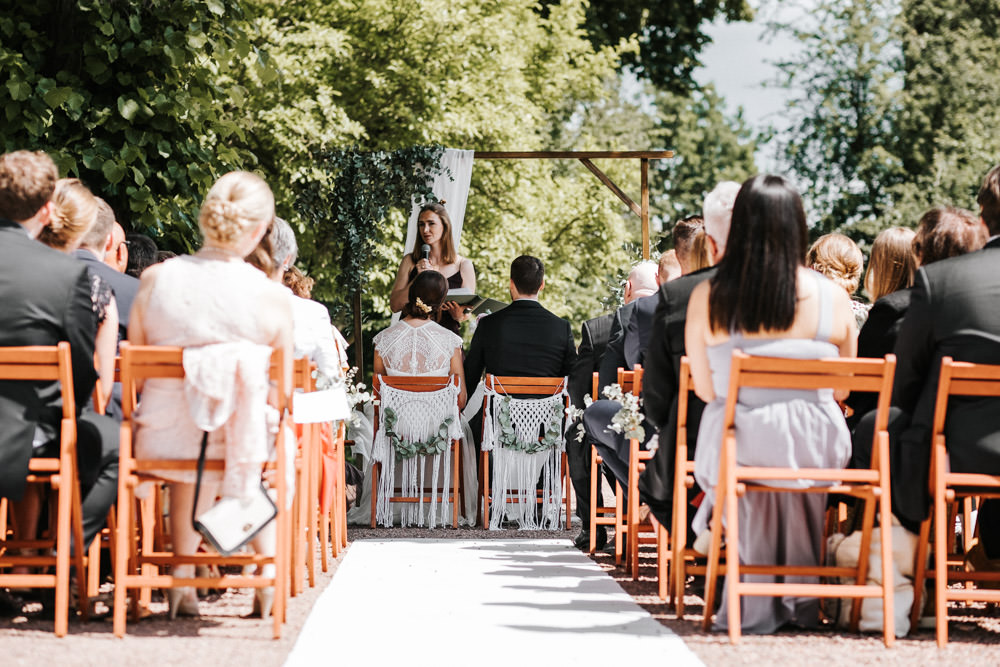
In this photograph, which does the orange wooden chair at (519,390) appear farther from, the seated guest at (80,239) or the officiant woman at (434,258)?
the seated guest at (80,239)

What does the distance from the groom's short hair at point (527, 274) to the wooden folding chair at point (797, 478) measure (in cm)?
435

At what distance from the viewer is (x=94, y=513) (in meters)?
4.80

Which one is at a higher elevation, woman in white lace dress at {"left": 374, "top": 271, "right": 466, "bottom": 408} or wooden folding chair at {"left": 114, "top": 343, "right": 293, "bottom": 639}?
woman in white lace dress at {"left": 374, "top": 271, "right": 466, "bottom": 408}

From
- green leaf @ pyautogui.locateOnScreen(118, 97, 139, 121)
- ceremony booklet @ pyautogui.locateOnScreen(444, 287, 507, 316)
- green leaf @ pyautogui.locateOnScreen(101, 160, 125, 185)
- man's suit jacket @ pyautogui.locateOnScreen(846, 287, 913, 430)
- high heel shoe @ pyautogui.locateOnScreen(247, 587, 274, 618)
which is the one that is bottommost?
high heel shoe @ pyautogui.locateOnScreen(247, 587, 274, 618)

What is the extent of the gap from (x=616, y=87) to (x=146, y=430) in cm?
3238

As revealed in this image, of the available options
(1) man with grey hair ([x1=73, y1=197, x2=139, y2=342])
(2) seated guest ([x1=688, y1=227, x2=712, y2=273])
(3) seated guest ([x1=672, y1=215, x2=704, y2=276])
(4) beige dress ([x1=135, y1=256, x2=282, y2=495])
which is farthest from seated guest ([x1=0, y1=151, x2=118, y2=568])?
(3) seated guest ([x1=672, y1=215, x2=704, y2=276])

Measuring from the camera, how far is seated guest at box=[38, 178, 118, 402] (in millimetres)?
5035

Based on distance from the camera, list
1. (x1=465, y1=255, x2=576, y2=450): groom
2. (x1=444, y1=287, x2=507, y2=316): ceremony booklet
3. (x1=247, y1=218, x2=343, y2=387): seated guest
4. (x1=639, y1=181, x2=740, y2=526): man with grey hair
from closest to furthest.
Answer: (x1=639, y1=181, x2=740, y2=526): man with grey hair
(x1=247, y1=218, x2=343, y2=387): seated guest
(x1=465, y1=255, x2=576, y2=450): groom
(x1=444, y1=287, x2=507, y2=316): ceremony booklet

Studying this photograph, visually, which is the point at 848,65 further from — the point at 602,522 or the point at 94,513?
the point at 94,513

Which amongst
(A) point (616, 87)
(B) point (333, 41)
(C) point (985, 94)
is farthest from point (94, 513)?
(A) point (616, 87)

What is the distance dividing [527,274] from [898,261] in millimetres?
3360

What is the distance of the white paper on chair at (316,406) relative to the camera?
5664 millimetres

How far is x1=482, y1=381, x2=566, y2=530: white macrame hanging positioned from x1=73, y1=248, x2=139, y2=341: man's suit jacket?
352cm

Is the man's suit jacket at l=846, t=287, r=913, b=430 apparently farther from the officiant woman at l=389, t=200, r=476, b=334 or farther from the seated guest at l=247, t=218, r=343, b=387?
the officiant woman at l=389, t=200, r=476, b=334
